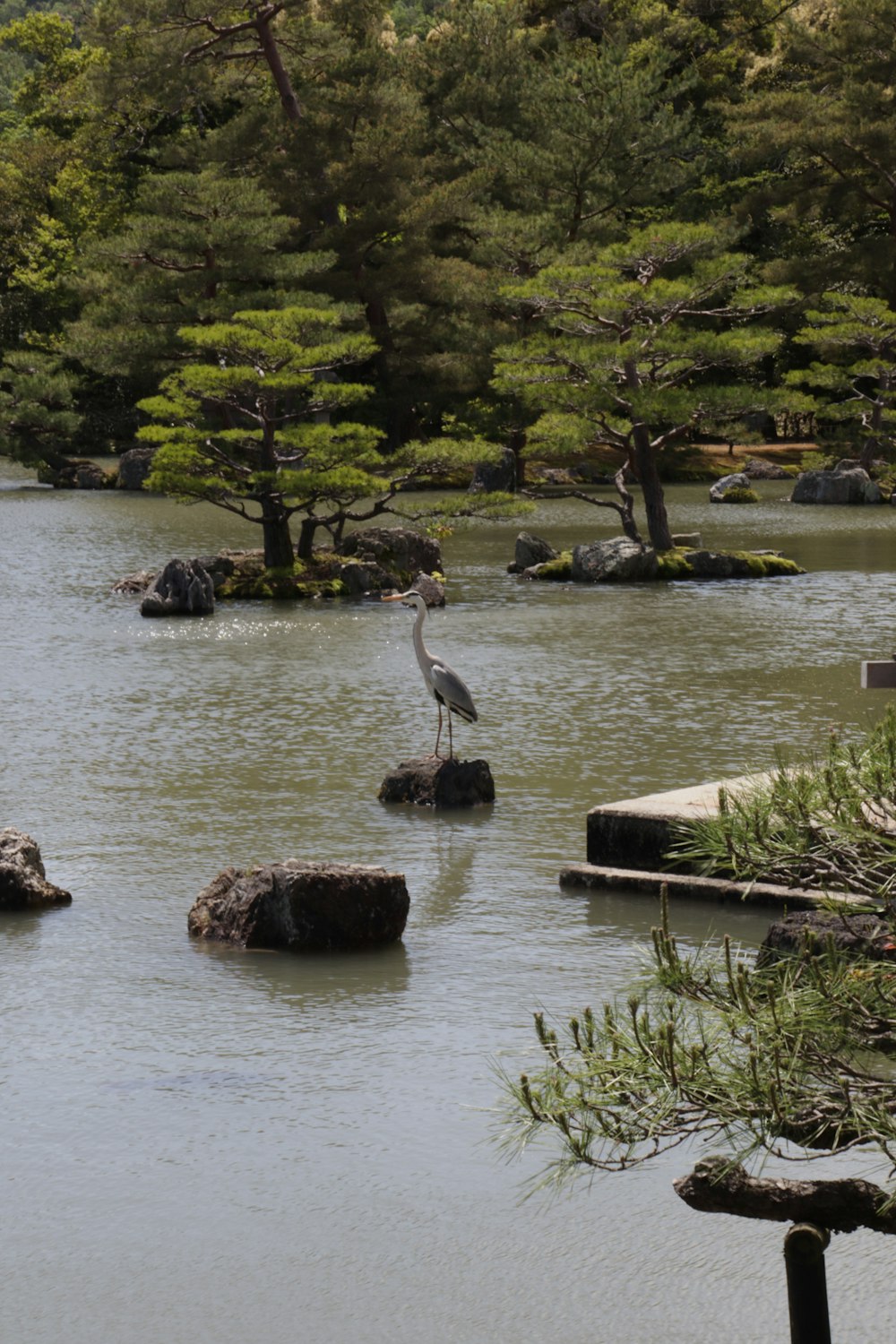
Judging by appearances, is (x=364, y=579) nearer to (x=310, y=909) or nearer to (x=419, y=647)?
(x=419, y=647)

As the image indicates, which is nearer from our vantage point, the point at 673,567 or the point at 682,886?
the point at 682,886

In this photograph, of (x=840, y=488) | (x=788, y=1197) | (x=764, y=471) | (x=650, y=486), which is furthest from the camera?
(x=764, y=471)

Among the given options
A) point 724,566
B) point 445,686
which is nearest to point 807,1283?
point 445,686

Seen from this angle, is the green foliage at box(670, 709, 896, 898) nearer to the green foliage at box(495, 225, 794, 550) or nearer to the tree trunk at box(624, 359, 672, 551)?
the green foliage at box(495, 225, 794, 550)

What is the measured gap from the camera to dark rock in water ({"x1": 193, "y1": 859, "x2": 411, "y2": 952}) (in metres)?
6.69

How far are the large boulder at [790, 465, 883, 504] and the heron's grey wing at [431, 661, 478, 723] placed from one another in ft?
77.1

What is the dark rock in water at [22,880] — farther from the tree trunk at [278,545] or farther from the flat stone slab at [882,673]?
the tree trunk at [278,545]

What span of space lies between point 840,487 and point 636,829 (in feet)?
82.6

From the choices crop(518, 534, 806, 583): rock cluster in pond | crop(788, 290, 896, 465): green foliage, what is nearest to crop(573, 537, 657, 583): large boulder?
crop(518, 534, 806, 583): rock cluster in pond

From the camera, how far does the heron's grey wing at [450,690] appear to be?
9.37 m

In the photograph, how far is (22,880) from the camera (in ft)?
24.0

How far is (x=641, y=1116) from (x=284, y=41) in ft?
108

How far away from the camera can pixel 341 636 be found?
1590cm

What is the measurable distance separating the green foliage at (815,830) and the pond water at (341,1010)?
30 centimetres
